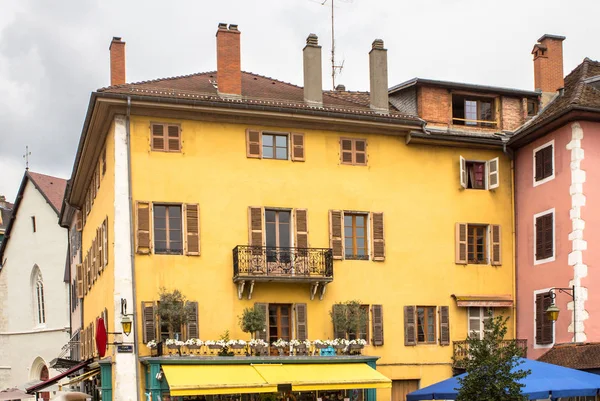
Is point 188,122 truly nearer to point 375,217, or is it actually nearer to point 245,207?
point 245,207

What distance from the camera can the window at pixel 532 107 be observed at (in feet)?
102

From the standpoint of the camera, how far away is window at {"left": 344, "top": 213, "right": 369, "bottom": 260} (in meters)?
28.1

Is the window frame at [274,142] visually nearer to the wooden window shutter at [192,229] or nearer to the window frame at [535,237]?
the wooden window shutter at [192,229]

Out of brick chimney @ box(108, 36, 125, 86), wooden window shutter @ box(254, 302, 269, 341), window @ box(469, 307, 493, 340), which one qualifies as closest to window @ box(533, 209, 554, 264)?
window @ box(469, 307, 493, 340)

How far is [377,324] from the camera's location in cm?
2797

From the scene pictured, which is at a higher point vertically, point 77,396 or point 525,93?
point 525,93

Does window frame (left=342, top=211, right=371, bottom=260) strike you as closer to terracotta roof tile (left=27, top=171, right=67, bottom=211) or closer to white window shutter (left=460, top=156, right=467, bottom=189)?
white window shutter (left=460, top=156, right=467, bottom=189)

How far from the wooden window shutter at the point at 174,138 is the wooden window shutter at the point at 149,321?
4.25m

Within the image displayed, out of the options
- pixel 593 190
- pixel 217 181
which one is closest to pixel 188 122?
pixel 217 181

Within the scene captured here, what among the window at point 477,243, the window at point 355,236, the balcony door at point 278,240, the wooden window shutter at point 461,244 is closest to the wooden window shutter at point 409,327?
the window at point 355,236

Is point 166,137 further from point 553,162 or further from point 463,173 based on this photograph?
point 553,162

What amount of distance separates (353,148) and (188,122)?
16.3 ft

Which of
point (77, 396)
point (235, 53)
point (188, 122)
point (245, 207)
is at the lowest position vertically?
point (77, 396)

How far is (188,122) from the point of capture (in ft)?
87.7
